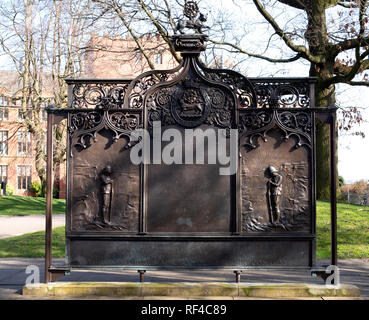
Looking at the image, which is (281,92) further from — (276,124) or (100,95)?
(100,95)

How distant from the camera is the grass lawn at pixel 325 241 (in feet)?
36.9

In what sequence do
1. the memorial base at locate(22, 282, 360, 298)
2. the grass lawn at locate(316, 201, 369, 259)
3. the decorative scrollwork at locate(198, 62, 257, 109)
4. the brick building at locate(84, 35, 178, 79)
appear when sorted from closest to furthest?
the memorial base at locate(22, 282, 360, 298) → the decorative scrollwork at locate(198, 62, 257, 109) → the grass lawn at locate(316, 201, 369, 259) → the brick building at locate(84, 35, 178, 79)

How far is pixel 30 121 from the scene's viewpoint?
28.1m

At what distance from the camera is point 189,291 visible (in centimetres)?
658

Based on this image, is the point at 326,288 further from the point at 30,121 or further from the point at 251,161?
the point at 30,121

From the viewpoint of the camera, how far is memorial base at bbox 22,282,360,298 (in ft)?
21.5

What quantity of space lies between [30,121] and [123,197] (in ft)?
76.9

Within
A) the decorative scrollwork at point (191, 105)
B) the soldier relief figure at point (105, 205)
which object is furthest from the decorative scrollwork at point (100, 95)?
the soldier relief figure at point (105, 205)

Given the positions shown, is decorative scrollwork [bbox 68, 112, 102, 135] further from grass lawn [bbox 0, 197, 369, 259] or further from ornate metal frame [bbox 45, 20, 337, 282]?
grass lawn [bbox 0, 197, 369, 259]
